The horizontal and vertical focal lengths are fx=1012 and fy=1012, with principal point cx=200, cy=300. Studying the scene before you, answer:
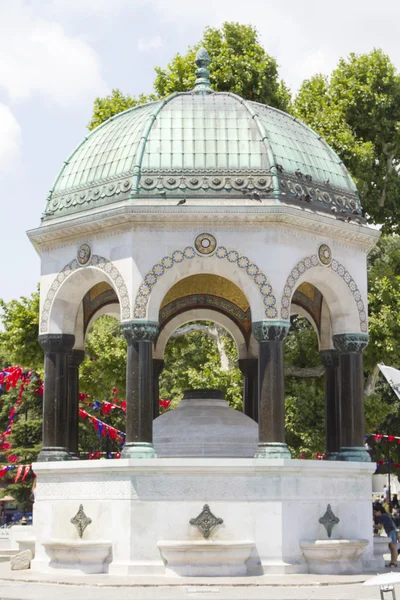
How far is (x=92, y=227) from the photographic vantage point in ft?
61.0

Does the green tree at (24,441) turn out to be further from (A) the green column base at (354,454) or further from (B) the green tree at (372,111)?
(A) the green column base at (354,454)

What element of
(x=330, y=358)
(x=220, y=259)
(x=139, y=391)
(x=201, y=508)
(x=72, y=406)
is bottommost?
(x=201, y=508)

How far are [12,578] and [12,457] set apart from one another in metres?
25.5

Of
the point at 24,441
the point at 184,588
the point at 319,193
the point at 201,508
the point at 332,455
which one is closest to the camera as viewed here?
the point at 184,588

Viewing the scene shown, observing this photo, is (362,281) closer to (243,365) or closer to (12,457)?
(243,365)

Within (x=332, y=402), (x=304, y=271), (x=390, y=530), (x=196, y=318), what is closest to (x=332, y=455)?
(x=332, y=402)

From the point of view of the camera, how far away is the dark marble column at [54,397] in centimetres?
1938

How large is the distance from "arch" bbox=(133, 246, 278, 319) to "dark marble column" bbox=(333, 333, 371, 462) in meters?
2.28

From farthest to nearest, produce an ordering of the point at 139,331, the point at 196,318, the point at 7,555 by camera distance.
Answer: the point at 196,318 → the point at 7,555 → the point at 139,331

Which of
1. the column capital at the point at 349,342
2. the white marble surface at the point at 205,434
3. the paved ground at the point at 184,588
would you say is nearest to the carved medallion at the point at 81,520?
the paved ground at the point at 184,588

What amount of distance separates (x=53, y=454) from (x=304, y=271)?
5.91 metres

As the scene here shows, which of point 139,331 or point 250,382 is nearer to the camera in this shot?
point 139,331

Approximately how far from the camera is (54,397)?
19375mm

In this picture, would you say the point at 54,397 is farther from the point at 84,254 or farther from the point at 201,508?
the point at 201,508
